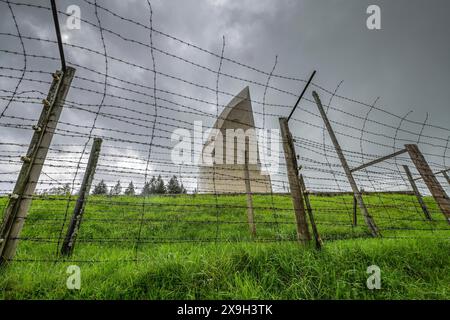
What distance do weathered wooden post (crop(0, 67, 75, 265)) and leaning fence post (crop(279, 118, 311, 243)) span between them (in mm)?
2726

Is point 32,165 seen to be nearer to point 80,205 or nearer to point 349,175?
point 80,205

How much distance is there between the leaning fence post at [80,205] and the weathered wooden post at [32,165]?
1.32m

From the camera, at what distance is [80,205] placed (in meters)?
3.93

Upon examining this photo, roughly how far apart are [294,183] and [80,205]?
3817 millimetres

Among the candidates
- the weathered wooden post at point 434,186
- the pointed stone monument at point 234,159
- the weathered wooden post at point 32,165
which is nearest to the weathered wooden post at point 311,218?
the pointed stone monument at point 234,159

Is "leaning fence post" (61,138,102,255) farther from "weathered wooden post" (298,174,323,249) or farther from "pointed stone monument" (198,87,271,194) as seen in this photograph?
"weathered wooden post" (298,174,323,249)

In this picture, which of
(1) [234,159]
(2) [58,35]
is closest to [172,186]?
(1) [234,159]

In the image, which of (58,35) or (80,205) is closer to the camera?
(58,35)

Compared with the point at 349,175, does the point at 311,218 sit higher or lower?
lower
